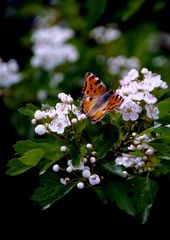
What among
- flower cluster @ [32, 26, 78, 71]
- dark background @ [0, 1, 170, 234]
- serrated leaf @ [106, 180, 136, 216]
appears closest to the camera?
serrated leaf @ [106, 180, 136, 216]

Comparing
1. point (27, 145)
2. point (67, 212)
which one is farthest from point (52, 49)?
point (27, 145)

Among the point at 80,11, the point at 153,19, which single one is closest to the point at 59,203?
the point at 153,19

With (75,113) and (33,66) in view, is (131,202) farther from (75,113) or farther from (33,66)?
(33,66)

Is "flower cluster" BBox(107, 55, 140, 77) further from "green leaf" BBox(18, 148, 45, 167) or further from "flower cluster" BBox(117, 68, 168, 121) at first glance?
"green leaf" BBox(18, 148, 45, 167)

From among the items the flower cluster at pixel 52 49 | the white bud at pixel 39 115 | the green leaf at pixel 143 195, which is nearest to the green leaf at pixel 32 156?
the white bud at pixel 39 115

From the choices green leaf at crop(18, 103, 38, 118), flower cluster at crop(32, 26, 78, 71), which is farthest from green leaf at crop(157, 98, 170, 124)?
flower cluster at crop(32, 26, 78, 71)

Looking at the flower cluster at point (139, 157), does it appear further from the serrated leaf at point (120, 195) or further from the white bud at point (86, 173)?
the white bud at point (86, 173)
